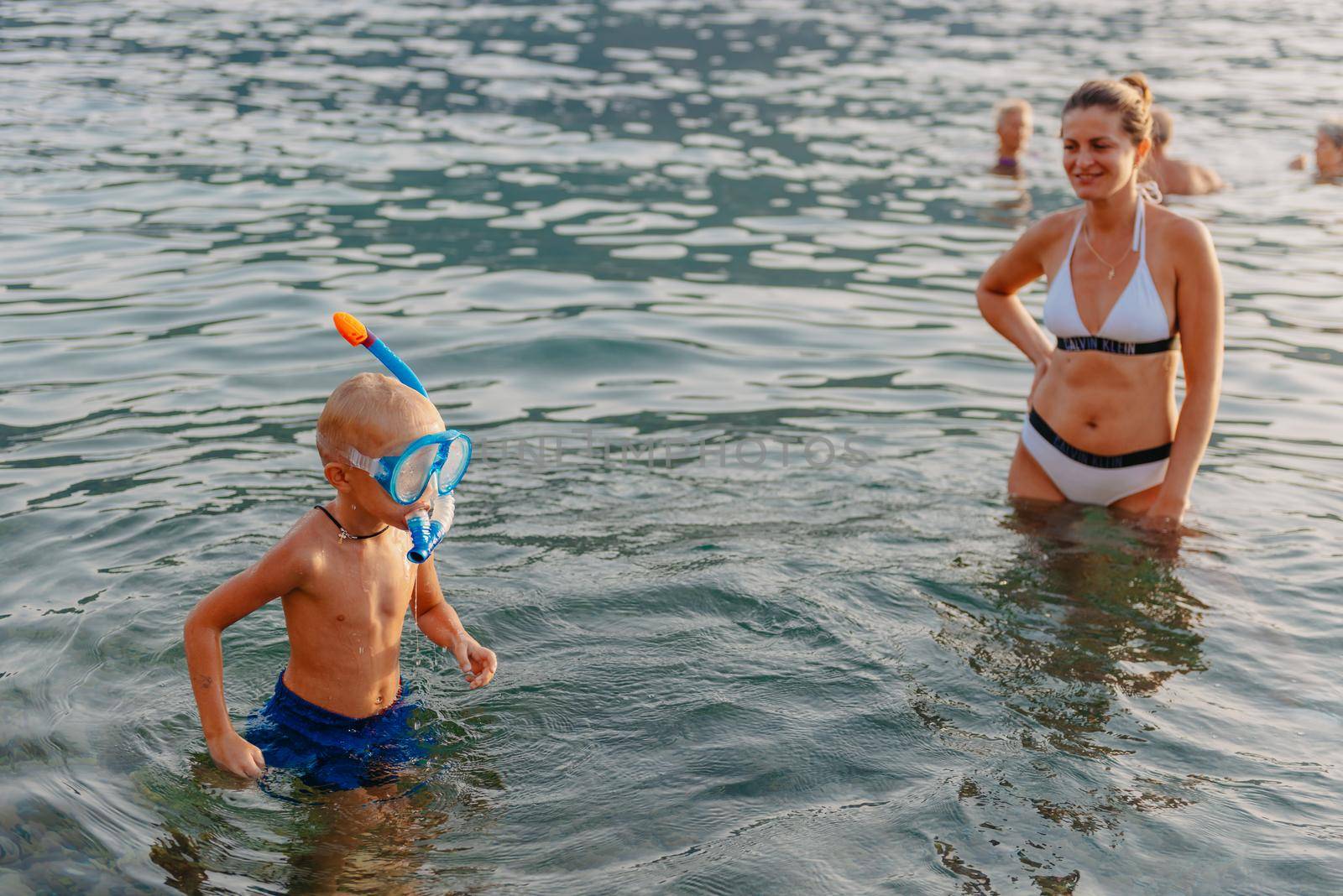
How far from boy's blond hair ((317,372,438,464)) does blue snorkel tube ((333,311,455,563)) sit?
0.06 m

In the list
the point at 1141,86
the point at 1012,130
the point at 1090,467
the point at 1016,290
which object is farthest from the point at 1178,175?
the point at 1090,467

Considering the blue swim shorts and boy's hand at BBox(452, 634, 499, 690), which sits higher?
boy's hand at BBox(452, 634, 499, 690)

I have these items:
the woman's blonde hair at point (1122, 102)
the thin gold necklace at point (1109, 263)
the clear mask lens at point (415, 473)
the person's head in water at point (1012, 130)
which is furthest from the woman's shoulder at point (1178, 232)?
the person's head in water at point (1012, 130)

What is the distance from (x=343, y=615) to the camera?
4.12 m

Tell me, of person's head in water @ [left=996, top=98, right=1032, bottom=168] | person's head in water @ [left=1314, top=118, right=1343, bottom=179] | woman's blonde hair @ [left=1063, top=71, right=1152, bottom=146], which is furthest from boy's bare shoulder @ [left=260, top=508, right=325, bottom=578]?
person's head in water @ [left=1314, top=118, right=1343, bottom=179]

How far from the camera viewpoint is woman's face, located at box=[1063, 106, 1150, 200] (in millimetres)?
5418

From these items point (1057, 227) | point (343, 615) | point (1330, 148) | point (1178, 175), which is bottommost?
point (343, 615)

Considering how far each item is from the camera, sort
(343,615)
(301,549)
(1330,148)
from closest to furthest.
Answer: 1. (301,549)
2. (343,615)
3. (1330,148)

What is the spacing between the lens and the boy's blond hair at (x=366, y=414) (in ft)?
12.3

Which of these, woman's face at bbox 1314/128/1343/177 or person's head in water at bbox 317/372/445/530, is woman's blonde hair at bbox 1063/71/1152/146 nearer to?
person's head in water at bbox 317/372/445/530

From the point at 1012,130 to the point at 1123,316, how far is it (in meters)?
8.47

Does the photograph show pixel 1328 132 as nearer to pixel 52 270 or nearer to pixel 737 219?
pixel 737 219

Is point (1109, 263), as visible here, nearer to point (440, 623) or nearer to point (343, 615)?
point (440, 623)

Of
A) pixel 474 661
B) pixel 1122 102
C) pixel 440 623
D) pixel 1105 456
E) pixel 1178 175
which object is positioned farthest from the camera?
pixel 1178 175
